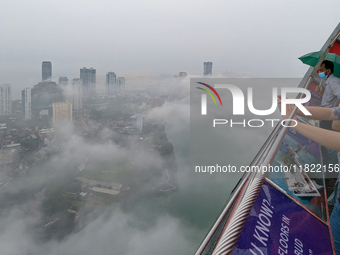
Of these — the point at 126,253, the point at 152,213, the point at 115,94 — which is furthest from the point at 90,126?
the point at 126,253

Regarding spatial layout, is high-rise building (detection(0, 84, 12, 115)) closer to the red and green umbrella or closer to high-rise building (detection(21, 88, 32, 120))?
high-rise building (detection(21, 88, 32, 120))

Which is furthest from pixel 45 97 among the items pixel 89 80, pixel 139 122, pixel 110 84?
pixel 139 122

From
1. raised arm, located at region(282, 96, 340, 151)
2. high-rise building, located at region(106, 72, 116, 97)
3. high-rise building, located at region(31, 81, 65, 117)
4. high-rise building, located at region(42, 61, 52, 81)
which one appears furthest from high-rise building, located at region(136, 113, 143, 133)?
raised arm, located at region(282, 96, 340, 151)

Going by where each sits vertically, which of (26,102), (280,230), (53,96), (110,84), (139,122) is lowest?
(139,122)

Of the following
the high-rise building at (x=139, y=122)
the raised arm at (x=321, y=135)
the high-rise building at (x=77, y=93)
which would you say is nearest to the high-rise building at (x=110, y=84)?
the high-rise building at (x=77, y=93)

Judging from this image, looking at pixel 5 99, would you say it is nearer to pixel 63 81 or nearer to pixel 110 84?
pixel 63 81

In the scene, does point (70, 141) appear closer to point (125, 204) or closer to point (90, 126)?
point (90, 126)
